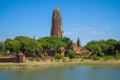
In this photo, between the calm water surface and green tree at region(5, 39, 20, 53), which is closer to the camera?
the calm water surface

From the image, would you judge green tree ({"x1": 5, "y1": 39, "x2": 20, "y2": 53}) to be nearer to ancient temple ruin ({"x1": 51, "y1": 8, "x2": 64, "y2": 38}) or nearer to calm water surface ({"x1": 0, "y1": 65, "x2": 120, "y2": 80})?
calm water surface ({"x1": 0, "y1": 65, "x2": 120, "y2": 80})

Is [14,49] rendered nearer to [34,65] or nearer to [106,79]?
[34,65]

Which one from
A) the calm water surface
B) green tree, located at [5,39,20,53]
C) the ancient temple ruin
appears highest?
the ancient temple ruin

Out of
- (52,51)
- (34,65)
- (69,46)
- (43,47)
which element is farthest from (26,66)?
(69,46)

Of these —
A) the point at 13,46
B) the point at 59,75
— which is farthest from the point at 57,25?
the point at 59,75

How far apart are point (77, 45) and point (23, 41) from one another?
45414 mm

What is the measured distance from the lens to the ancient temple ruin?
11816 centimetres

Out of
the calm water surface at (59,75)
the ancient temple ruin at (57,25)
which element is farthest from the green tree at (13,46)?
the ancient temple ruin at (57,25)

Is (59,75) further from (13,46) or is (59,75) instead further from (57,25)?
(57,25)

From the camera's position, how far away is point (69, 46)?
371 feet

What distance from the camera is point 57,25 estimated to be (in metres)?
118

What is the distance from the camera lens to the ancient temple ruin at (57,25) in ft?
388

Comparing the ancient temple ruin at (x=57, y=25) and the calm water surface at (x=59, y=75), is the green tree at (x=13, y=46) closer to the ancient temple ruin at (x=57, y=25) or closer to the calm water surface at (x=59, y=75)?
the calm water surface at (x=59, y=75)

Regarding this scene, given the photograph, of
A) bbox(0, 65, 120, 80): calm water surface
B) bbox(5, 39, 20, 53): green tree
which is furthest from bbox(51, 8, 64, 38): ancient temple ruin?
bbox(0, 65, 120, 80): calm water surface
